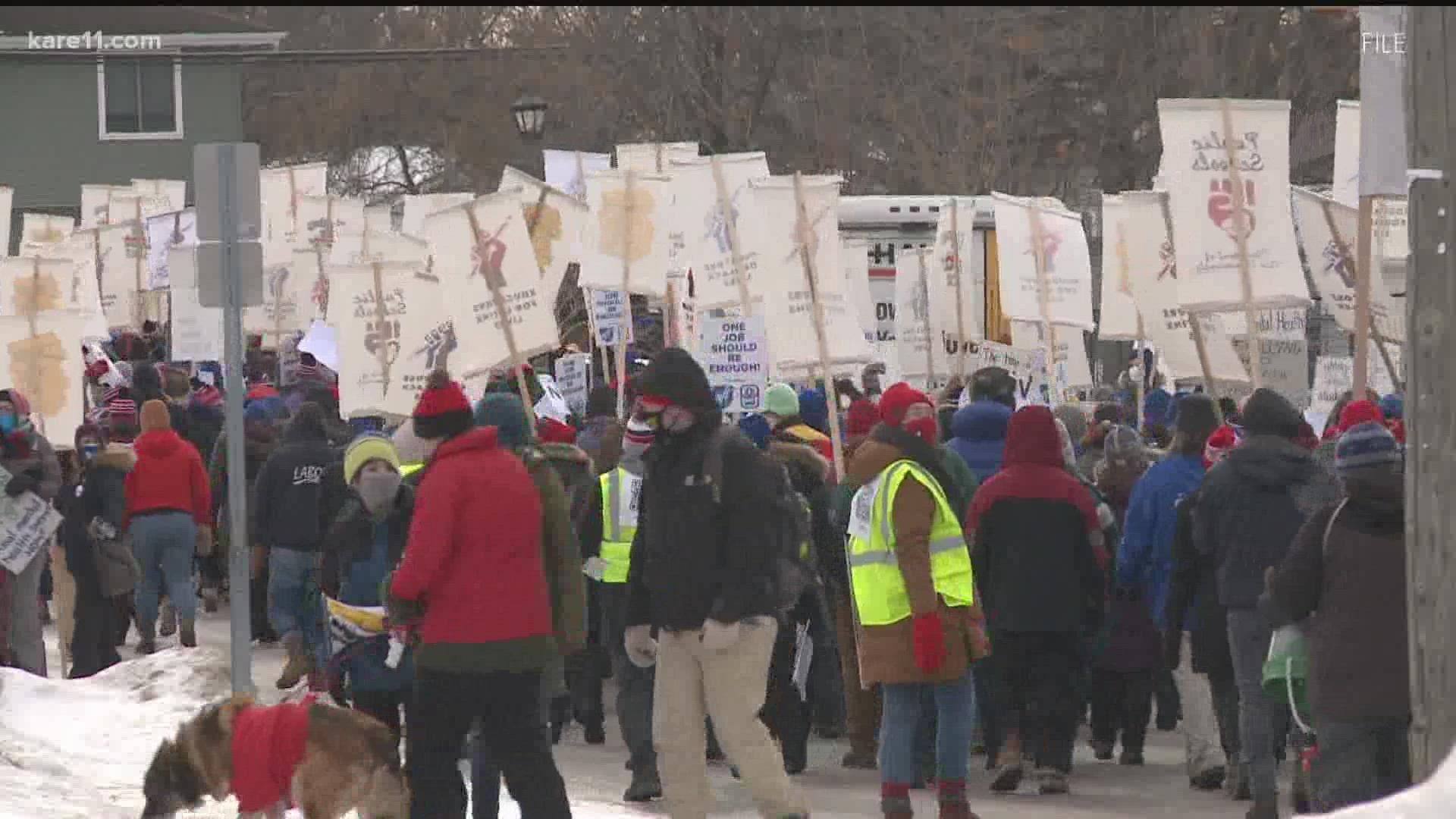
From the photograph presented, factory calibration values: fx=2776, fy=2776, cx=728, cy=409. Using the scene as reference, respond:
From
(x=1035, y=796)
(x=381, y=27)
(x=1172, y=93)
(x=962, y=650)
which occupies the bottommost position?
(x=1035, y=796)

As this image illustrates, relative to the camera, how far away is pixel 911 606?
10.4 meters

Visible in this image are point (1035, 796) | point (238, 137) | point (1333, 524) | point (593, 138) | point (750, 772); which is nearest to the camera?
point (1333, 524)

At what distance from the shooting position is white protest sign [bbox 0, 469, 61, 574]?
14.5m

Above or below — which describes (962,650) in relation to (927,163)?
below

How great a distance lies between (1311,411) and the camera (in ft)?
61.2

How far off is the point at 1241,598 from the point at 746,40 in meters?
27.8

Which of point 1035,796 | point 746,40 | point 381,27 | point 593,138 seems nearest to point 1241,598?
point 1035,796

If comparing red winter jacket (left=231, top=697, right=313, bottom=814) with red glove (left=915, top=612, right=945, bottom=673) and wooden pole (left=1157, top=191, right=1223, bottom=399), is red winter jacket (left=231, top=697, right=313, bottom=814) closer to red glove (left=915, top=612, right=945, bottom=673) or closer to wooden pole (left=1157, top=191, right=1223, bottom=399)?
red glove (left=915, top=612, right=945, bottom=673)

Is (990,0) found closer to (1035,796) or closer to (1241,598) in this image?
(1241,598)

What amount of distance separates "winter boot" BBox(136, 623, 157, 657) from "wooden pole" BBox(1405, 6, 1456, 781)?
11749mm

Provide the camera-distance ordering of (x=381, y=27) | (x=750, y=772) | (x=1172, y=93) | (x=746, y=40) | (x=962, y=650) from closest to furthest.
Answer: (x=750, y=772), (x=962, y=650), (x=1172, y=93), (x=746, y=40), (x=381, y=27)

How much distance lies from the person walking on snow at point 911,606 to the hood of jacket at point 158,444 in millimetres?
7056

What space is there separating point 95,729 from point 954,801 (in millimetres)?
4847

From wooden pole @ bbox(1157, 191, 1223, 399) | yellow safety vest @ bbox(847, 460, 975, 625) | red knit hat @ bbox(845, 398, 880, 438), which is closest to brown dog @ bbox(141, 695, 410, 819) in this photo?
yellow safety vest @ bbox(847, 460, 975, 625)
